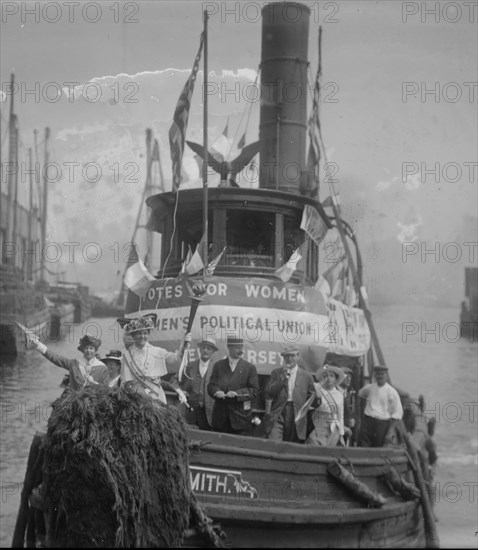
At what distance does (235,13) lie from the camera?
10.1 m

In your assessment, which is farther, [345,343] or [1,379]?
[1,379]

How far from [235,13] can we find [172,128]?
1.93m

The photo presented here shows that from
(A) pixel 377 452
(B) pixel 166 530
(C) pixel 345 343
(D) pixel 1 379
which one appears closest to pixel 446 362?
(D) pixel 1 379

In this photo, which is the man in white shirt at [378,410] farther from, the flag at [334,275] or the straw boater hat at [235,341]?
the flag at [334,275]

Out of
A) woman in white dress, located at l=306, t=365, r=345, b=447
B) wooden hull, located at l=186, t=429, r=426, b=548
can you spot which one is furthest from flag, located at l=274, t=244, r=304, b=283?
wooden hull, located at l=186, t=429, r=426, b=548

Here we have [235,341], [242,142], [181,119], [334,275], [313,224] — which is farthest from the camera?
[334,275]

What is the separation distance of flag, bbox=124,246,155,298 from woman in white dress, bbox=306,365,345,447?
9.67 feet

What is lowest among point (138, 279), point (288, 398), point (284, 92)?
point (288, 398)

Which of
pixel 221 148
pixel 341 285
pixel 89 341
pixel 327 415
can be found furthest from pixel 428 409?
pixel 89 341

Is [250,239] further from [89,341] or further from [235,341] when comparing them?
[89,341]

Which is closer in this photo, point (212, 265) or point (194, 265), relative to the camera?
point (212, 265)

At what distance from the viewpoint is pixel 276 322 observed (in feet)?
32.9

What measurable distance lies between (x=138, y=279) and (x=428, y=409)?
20.9 m

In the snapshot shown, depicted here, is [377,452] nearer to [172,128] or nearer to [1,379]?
[172,128]
